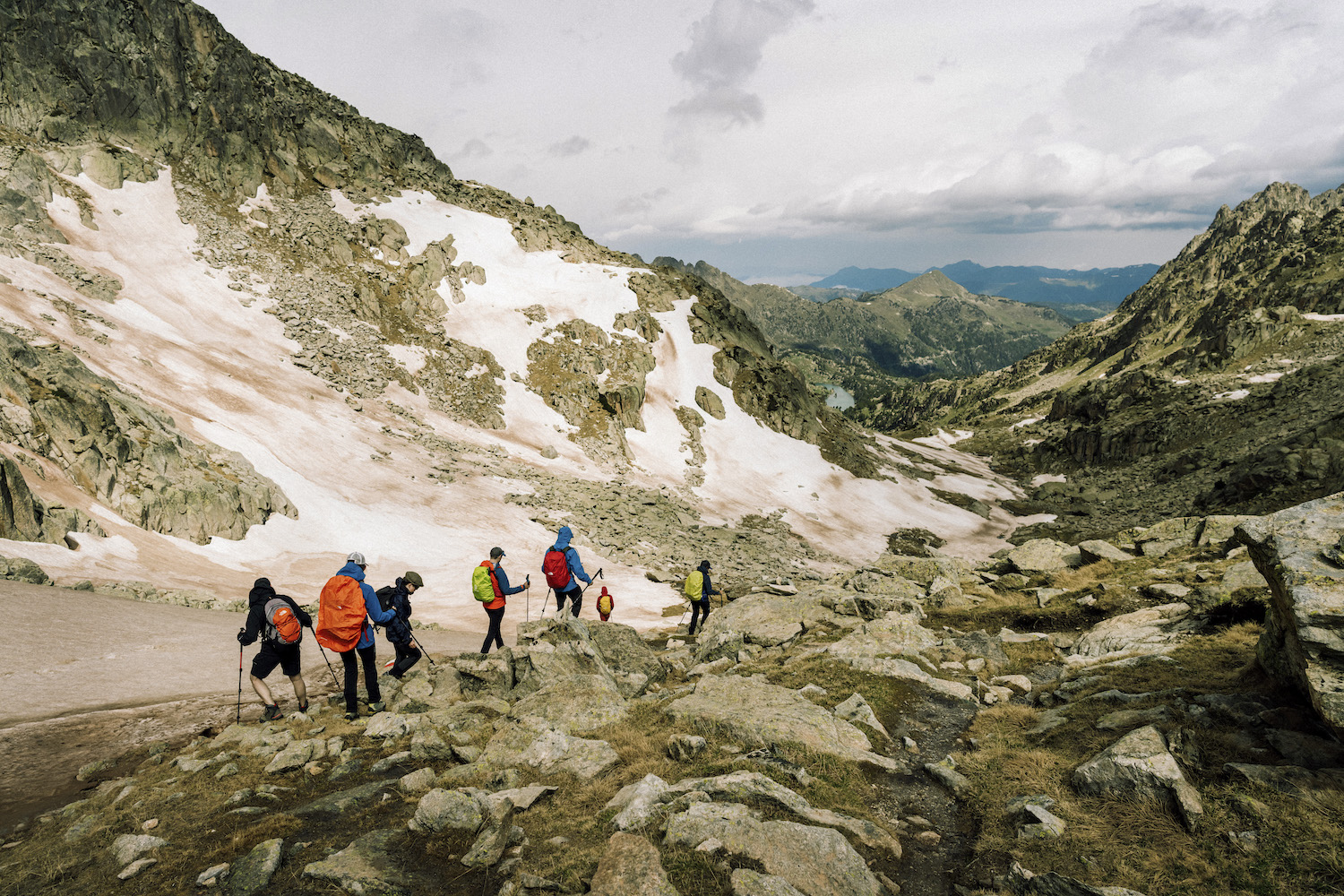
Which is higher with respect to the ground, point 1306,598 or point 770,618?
point 1306,598

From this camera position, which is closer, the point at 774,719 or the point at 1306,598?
the point at 1306,598

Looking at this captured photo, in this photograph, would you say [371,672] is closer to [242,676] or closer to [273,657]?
[273,657]

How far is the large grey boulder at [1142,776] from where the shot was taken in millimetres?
7598

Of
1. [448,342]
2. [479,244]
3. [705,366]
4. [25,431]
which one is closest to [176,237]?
[448,342]

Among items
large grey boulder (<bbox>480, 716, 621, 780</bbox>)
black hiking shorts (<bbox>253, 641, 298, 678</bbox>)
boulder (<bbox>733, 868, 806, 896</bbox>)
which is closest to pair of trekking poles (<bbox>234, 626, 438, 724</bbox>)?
black hiking shorts (<bbox>253, 641, 298, 678</bbox>)

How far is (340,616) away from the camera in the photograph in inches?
514

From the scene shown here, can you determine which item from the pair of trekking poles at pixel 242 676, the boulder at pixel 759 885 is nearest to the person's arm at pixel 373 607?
the pair of trekking poles at pixel 242 676

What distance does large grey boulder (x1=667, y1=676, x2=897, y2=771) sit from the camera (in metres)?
10.7

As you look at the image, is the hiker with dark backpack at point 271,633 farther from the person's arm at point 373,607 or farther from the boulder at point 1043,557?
the boulder at point 1043,557

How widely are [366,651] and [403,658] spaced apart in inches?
108

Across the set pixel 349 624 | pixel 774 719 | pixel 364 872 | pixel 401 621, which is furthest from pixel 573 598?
pixel 364 872

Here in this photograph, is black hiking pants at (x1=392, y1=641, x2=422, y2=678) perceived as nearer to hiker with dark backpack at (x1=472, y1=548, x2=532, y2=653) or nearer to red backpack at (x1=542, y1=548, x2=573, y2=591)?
hiker with dark backpack at (x1=472, y1=548, x2=532, y2=653)

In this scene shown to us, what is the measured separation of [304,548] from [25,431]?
1220 centimetres

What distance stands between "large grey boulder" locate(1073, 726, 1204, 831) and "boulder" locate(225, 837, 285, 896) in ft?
37.3
